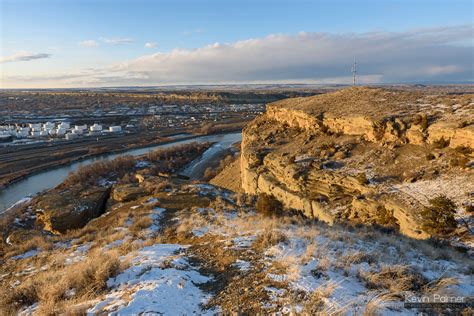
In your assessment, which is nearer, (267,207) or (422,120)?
(267,207)

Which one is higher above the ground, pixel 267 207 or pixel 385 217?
pixel 267 207

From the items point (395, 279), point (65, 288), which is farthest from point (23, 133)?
point (395, 279)

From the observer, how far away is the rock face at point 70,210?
17.0 meters

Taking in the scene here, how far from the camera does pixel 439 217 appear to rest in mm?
9703

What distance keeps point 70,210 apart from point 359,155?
1616 centimetres

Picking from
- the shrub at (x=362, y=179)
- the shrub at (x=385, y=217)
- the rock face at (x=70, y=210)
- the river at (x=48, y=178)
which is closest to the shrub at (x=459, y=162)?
the shrub at (x=362, y=179)

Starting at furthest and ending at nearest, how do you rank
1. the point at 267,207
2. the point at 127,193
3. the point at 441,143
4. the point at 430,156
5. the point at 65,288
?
the point at 127,193, the point at 441,143, the point at 430,156, the point at 267,207, the point at 65,288

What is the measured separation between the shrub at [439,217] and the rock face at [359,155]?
30 cm

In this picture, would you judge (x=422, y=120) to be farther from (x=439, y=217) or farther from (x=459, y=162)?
(x=439, y=217)

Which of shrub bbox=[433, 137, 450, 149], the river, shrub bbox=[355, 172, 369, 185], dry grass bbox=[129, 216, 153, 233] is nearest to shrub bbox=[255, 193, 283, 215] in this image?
shrub bbox=[355, 172, 369, 185]

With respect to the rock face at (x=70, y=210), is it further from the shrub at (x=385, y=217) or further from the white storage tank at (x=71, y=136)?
the white storage tank at (x=71, y=136)

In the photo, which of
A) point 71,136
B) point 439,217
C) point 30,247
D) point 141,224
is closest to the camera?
point 439,217

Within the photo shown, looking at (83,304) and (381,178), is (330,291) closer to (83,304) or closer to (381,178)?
(83,304)

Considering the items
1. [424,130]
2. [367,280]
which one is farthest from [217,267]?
[424,130]
